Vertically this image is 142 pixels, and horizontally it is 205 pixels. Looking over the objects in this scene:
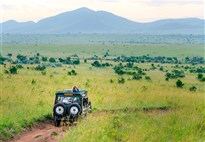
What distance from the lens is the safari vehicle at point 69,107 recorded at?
1684cm

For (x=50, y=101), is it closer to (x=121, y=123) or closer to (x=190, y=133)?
(x=121, y=123)

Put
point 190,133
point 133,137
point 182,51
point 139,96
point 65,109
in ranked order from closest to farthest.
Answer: point 133,137 → point 190,133 → point 65,109 → point 139,96 → point 182,51

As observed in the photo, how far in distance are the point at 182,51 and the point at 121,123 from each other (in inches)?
4293

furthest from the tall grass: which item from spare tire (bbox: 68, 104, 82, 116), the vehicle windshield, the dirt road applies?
the vehicle windshield

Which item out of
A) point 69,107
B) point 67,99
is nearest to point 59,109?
point 69,107

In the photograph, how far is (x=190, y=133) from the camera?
13.3 meters

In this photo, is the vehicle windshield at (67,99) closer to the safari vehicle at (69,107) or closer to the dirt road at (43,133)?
the safari vehicle at (69,107)

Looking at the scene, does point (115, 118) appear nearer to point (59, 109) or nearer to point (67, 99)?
point (59, 109)

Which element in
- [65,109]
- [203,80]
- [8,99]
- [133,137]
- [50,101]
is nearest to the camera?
[133,137]

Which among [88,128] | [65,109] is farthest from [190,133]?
[65,109]

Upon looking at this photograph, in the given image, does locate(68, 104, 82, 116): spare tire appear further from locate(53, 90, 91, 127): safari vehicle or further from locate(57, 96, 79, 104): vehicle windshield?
locate(57, 96, 79, 104): vehicle windshield

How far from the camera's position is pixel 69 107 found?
1694 cm

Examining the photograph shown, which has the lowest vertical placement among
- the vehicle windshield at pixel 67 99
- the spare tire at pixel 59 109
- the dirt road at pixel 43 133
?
the dirt road at pixel 43 133

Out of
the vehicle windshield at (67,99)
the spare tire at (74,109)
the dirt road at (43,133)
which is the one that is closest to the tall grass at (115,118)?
the dirt road at (43,133)
